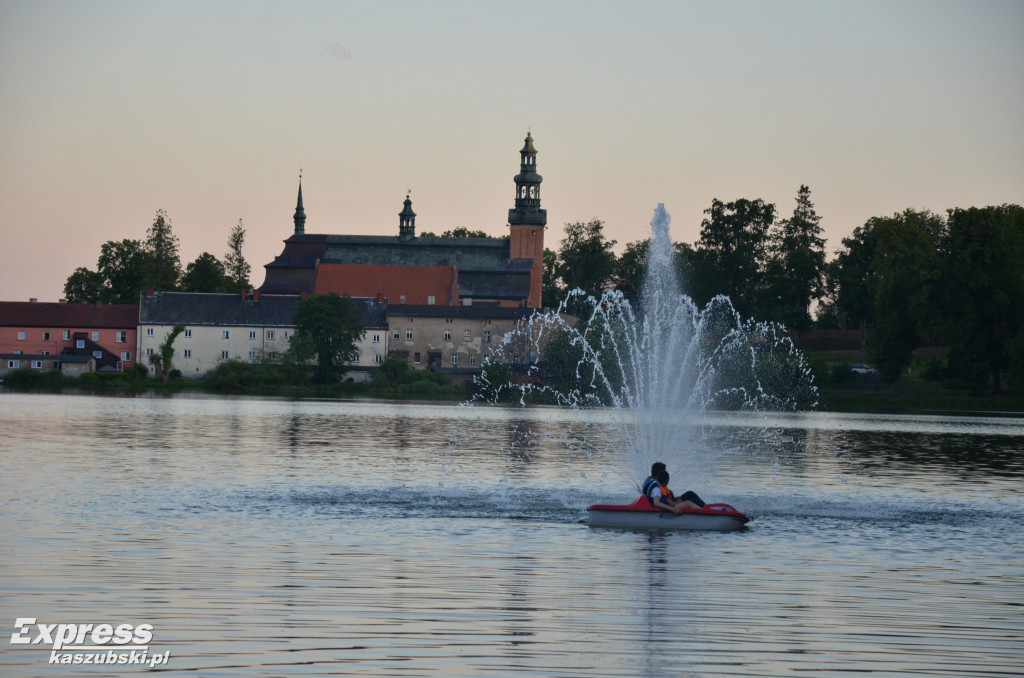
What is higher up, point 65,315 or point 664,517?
point 65,315

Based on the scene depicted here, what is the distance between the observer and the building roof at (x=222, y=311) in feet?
443

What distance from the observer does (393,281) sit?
162500mm

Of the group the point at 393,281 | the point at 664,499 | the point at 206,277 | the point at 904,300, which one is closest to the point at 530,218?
the point at 393,281

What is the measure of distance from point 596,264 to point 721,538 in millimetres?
151852

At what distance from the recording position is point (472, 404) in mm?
101438

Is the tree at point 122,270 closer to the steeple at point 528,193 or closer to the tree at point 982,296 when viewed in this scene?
the steeple at point 528,193

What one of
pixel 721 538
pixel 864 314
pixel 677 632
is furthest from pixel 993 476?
pixel 864 314

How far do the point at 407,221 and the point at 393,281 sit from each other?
63.2 feet

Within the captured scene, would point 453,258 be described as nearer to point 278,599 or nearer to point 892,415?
point 892,415

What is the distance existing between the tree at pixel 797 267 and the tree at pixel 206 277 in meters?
73.8

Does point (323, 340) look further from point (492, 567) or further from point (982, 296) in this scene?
point (492, 567)

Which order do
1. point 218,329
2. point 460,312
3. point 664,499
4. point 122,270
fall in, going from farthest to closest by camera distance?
1. point 122,270
2. point 460,312
3. point 218,329
4. point 664,499

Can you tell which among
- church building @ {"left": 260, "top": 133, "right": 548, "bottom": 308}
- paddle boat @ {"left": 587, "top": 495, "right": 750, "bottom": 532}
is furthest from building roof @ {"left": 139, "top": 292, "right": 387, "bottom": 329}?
paddle boat @ {"left": 587, "top": 495, "right": 750, "bottom": 532}

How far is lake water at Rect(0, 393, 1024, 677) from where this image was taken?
14125 millimetres
